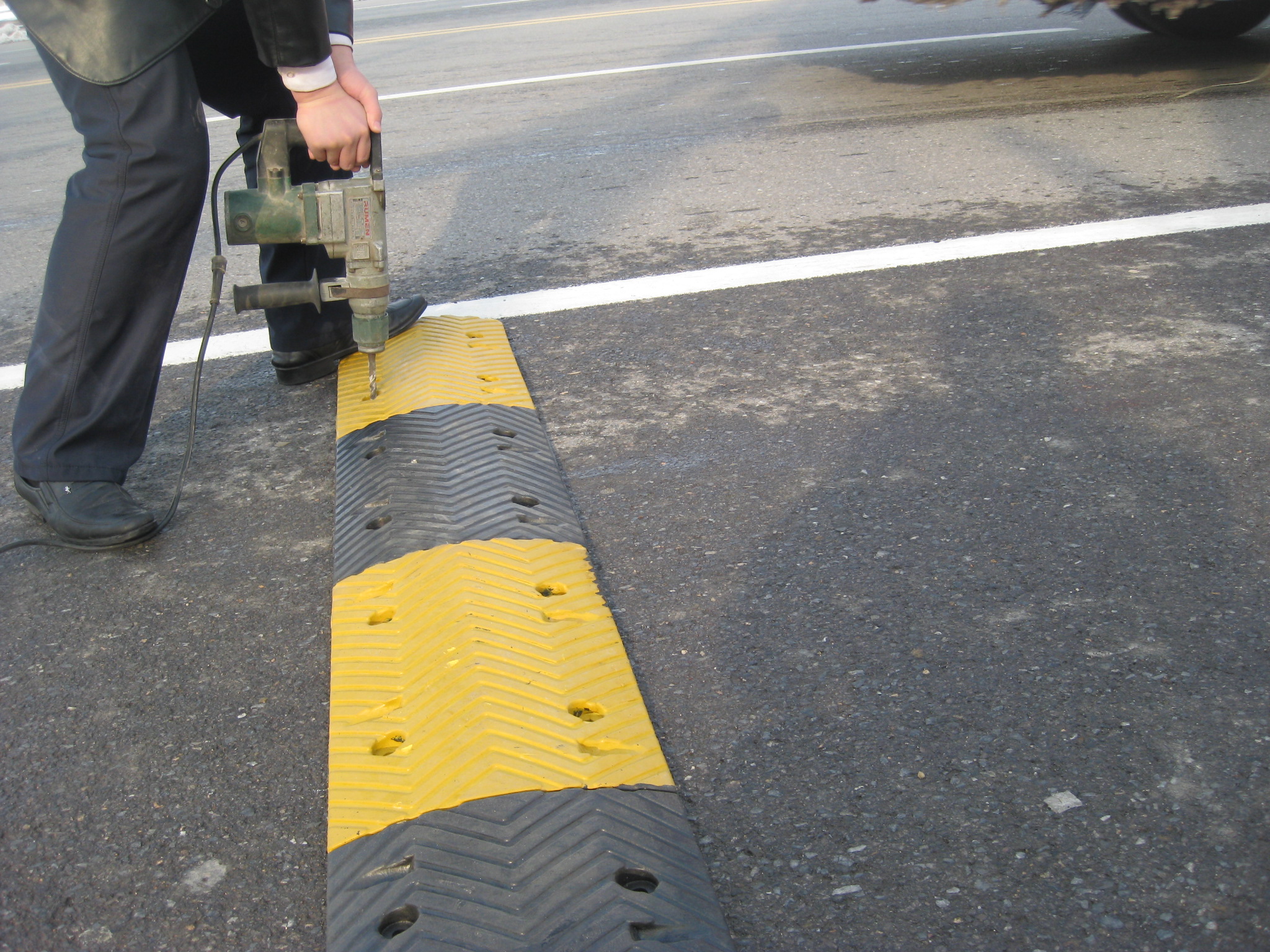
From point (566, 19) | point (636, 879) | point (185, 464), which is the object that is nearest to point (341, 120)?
point (185, 464)

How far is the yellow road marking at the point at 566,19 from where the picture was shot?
1048 cm

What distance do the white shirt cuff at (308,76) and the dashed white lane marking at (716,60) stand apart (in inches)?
215

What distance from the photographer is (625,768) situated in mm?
1503

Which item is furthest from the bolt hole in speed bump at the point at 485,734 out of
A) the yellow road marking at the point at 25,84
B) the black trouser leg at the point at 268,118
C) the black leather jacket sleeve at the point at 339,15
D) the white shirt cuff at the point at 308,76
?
the yellow road marking at the point at 25,84

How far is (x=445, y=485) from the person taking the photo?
2225 mm

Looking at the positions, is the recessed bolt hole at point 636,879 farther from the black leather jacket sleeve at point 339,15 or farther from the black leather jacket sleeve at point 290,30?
Answer: the black leather jacket sleeve at point 339,15

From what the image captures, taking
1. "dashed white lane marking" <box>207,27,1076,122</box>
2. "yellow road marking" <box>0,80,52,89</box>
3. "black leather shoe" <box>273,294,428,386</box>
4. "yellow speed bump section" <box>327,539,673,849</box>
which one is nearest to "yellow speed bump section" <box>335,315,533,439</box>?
"black leather shoe" <box>273,294,428,386</box>

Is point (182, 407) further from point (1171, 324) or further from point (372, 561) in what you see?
point (1171, 324)

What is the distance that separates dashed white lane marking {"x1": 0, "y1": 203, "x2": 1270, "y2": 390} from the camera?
3307 millimetres

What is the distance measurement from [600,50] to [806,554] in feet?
24.5

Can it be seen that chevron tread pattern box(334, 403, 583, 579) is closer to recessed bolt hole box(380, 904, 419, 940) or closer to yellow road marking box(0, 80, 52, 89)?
recessed bolt hole box(380, 904, 419, 940)

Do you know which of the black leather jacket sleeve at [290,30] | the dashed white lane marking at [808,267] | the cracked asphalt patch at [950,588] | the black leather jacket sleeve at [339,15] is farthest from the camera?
the dashed white lane marking at [808,267]

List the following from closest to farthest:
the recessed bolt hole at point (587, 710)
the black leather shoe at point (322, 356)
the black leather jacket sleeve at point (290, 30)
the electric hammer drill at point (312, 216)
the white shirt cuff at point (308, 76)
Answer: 1. the recessed bolt hole at point (587, 710)
2. the black leather jacket sleeve at point (290, 30)
3. the white shirt cuff at point (308, 76)
4. the electric hammer drill at point (312, 216)
5. the black leather shoe at point (322, 356)

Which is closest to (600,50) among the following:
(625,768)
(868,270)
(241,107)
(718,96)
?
(718,96)
